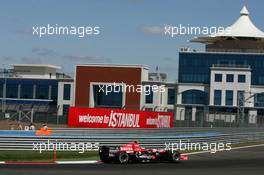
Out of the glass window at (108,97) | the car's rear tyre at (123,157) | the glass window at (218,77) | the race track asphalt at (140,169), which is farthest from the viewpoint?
the glass window at (218,77)

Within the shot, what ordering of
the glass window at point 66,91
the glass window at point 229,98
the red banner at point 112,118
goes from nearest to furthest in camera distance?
the red banner at point 112,118, the glass window at point 229,98, the glass window at point 66,91

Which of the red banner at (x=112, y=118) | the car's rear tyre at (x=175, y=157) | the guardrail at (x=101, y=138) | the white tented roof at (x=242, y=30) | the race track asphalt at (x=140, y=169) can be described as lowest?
the race track asphalt at (x=140, y=169)

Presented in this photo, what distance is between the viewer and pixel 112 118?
143 feet

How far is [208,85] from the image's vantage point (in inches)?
3740

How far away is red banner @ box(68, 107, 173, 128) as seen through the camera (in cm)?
4172

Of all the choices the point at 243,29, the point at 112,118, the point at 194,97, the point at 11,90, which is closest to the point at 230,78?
the point at 194,97

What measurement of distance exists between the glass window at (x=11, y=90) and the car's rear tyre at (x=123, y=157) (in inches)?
2988

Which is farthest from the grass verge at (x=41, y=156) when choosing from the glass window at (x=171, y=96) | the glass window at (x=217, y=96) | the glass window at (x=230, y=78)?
the glass window at (x=171, y=96)

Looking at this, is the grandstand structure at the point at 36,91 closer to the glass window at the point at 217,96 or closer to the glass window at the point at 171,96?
the glass window at the point at 171,96

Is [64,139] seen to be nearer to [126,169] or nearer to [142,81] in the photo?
[126,169]

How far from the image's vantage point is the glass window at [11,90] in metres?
98.9

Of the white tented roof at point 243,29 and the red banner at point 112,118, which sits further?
the white tented roof at point 243,29

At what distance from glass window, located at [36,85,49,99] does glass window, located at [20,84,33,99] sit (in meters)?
1.06

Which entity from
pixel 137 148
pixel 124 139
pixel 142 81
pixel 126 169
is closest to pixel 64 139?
pixel 124 139
